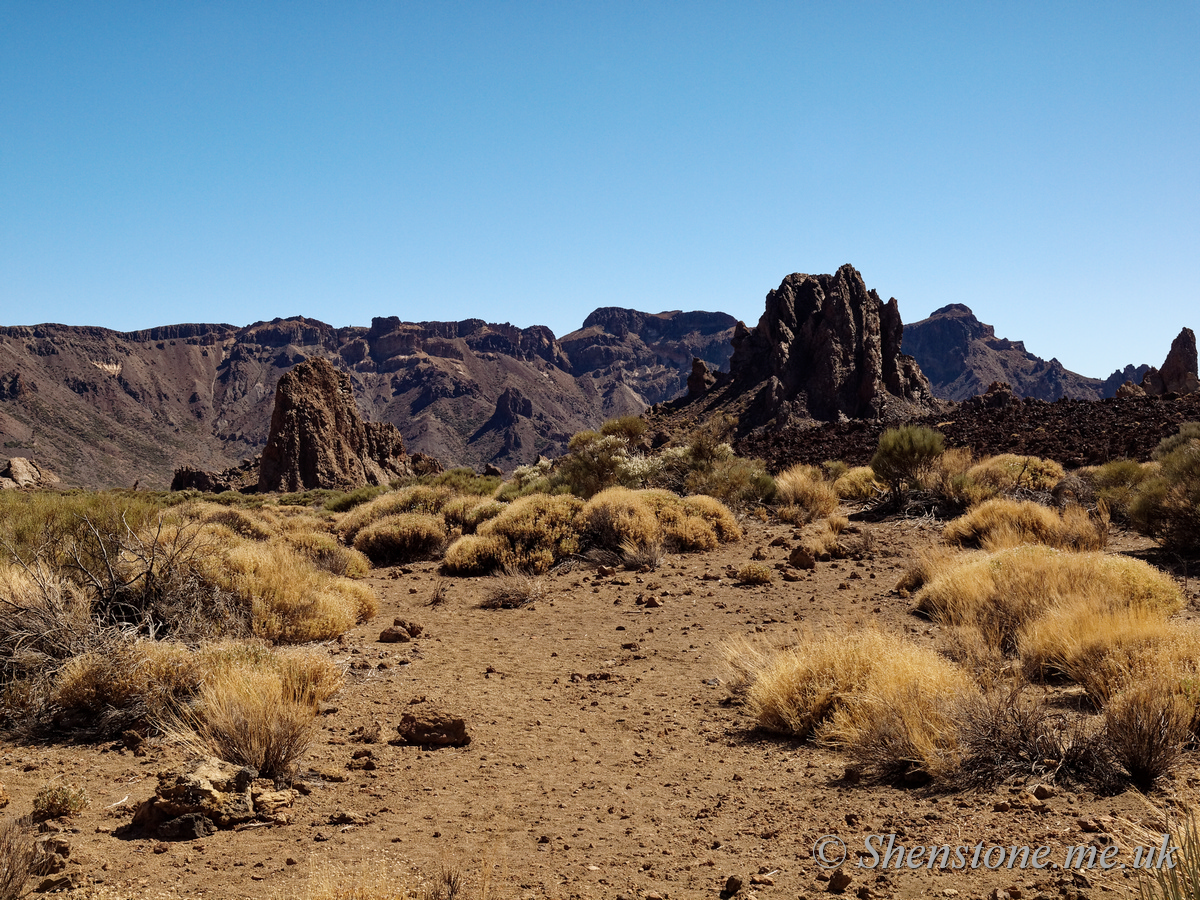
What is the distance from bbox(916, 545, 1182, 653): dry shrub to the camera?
7.14m

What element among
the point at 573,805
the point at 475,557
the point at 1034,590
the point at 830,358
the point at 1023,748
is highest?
the point at 830,358

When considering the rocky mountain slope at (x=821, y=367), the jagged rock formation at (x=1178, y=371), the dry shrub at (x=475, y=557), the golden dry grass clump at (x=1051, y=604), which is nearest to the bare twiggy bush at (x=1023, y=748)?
the golden dry grass clump at (x=1051, y=604)

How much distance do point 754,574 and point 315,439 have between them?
41186 mm

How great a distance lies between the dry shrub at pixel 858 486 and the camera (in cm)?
1952

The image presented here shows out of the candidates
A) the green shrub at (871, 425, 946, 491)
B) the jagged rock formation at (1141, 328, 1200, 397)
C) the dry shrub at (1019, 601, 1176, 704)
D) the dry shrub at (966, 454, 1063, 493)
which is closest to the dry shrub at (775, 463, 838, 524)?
the green shrub at (871, 425, 946, 491)

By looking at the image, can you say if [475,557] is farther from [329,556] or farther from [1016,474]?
[1016,474]

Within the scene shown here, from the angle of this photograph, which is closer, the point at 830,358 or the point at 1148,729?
the point at 1148,729

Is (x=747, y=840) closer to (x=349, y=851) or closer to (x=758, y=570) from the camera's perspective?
(x=349, y=851)

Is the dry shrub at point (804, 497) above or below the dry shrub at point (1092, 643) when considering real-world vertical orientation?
above

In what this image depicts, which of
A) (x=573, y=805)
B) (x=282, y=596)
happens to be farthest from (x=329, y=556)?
(x=573, y=805)

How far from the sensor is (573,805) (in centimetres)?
472

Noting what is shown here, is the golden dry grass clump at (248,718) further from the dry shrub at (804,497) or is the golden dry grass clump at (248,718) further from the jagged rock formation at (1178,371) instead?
the jagged rock formation at (1178,371)

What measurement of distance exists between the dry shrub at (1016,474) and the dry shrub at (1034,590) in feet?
27.4

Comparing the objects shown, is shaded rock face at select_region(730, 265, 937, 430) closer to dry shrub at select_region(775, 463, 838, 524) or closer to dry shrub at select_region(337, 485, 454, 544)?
dry shrub at select_region(775, 463, 838, 524)
